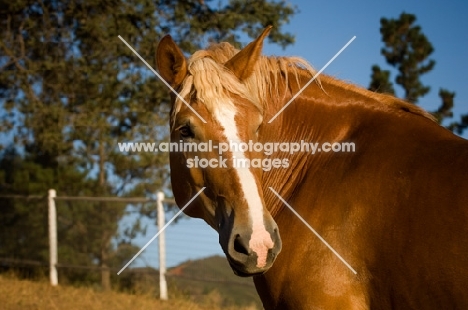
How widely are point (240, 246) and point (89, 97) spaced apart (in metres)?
9.73

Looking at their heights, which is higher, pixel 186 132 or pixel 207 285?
pixel 186 132

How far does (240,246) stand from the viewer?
2471 mm

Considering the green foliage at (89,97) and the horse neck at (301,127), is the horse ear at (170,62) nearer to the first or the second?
the horse neck at (301,127)

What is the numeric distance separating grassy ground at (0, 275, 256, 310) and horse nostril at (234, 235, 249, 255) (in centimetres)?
514

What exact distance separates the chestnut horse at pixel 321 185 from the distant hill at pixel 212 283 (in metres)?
5.07

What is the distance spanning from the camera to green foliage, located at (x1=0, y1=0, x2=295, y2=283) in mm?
10945

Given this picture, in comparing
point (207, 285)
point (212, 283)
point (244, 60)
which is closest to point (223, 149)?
point (244, 60)

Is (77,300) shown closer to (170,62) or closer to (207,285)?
(207,285)

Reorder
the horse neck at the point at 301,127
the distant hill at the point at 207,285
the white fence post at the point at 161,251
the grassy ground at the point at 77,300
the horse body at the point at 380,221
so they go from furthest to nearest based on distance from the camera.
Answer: the white fence post at the point at 161,251
the distant hill at the point at 207,285
the grassy ground at the point at 77,300
the horse neck at the point at 301,127
the horse body at the point at 380,221

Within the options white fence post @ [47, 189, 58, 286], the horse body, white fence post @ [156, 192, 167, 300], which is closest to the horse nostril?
the horse body

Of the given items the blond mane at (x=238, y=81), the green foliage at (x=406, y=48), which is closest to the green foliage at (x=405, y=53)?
the green foliage at (x=406, y=48)

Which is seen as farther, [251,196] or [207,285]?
[207,285]

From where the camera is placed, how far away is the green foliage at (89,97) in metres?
10.9

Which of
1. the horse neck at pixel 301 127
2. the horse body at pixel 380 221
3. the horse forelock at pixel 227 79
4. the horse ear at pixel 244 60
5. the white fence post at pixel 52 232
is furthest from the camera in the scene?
the white fence post at pixel 52 232
